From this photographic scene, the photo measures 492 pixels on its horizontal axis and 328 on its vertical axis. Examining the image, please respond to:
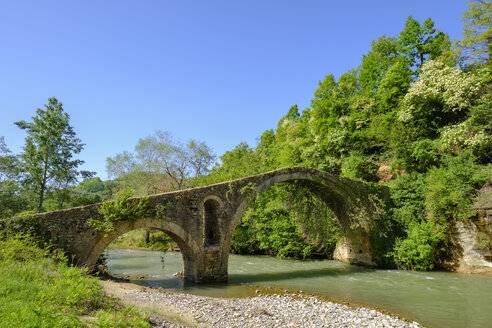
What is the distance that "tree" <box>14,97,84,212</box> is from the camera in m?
19.8

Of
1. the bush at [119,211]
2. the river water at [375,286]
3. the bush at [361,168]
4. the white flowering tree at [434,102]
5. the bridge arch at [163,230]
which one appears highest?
the white flowering tree at [434,102]

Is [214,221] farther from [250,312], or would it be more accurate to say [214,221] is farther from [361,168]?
[361,168]

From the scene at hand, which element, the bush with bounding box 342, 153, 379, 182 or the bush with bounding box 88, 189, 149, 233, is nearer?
the bush with bounding box 88, 189, 149, 233

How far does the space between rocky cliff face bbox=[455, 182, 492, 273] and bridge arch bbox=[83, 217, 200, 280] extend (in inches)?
491

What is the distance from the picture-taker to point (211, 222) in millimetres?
13961

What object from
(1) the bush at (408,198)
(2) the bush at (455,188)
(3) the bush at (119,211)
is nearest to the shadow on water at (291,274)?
(1) the bush at (408,198)

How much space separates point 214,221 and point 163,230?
2401 mm

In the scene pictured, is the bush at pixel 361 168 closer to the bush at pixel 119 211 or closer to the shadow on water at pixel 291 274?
the shadow on water at pixel 291 274

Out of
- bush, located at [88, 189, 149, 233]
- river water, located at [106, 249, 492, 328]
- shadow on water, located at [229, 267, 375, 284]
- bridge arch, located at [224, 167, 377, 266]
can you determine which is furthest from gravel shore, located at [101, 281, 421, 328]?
bridge arch, located at [224, 167, 377, 266]

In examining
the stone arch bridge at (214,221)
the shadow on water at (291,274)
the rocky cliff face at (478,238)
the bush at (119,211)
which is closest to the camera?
the stone arch bridge at (214,221)

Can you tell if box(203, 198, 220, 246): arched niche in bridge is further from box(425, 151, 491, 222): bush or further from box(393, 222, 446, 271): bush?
box(425, 151, 491, 222): bush

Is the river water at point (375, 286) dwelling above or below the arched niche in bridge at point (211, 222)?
below

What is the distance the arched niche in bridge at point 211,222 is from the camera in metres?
13.7

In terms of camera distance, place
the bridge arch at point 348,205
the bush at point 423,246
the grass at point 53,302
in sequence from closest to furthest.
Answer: the grass at point 53,302, the bush at point 423,246, the bridge arch at point 348,205
